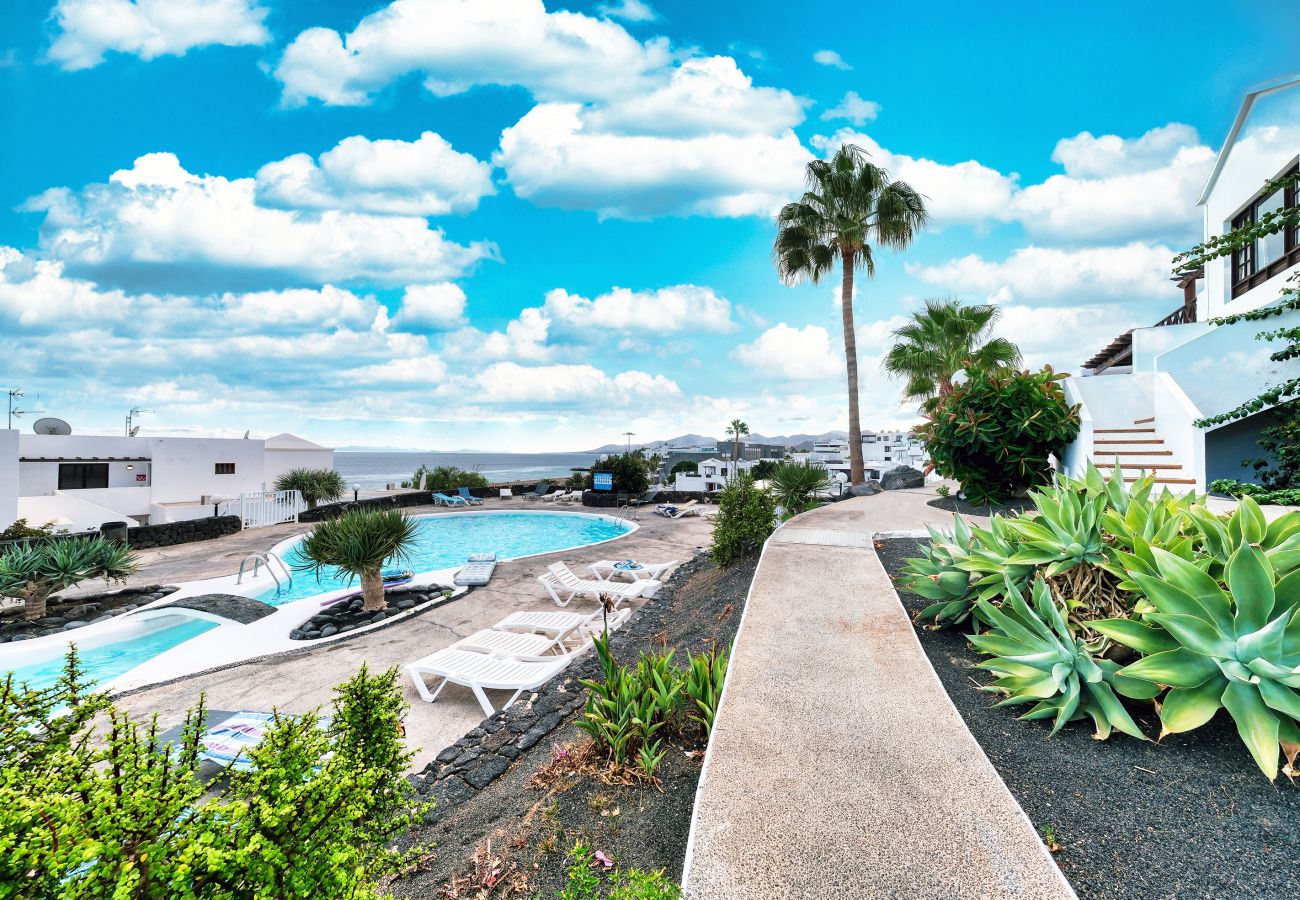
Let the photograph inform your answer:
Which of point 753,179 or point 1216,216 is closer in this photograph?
point 1216,216

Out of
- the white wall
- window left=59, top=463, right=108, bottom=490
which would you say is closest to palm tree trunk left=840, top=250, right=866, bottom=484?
the white wall

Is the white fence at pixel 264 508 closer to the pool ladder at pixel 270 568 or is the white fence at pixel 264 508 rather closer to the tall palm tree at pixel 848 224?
the pool ladder at pixel 270 568

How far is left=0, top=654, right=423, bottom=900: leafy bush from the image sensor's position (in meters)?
1.03

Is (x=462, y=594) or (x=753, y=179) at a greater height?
(x=753, y=179)

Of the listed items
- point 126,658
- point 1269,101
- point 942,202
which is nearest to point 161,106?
point 126,658

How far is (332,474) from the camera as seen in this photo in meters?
22.7

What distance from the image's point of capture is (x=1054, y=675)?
2547 millimetres

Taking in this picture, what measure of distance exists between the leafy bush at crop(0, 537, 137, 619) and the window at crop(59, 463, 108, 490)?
15.2 meters

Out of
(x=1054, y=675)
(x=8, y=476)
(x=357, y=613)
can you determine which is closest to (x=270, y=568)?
(x=357, y=613)

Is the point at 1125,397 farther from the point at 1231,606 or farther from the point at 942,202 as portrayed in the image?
the point at 1231,606

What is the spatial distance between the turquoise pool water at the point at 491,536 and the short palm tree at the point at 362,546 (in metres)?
3.01

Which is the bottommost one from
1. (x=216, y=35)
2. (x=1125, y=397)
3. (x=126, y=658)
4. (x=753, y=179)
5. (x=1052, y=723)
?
(x=126, y=658)

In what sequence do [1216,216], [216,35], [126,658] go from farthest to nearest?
[1216,216], [216,35], [126,658]

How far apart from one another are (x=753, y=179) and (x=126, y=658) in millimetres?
14752
